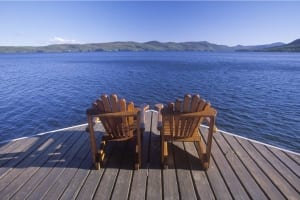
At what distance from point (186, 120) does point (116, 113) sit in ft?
3.46

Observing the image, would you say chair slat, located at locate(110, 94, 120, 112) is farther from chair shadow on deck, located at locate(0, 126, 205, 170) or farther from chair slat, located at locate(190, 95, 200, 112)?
chair slat, located at locate(190, 95, 200, 112)

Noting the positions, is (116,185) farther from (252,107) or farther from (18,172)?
(252,107)

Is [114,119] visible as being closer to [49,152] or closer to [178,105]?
[178,105]

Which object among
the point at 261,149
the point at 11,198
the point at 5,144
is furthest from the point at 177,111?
the point at 5,144

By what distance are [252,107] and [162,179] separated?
411 inches

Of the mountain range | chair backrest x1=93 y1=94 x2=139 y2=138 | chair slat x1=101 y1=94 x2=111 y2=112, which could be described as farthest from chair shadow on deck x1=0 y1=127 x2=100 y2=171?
the mountain range

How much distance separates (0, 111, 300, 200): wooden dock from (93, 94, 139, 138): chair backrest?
1.43 ft

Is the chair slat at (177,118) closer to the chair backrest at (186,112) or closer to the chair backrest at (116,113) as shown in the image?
the chair backrest at (186,112)

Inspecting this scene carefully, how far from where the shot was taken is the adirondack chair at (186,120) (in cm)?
274

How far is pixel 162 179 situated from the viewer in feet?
8.75

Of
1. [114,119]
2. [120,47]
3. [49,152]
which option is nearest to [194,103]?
[114,119]

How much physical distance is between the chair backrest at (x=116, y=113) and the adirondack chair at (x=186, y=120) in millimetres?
491

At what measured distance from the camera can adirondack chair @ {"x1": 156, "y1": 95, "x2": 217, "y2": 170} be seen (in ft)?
9.00

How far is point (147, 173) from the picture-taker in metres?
2.81
